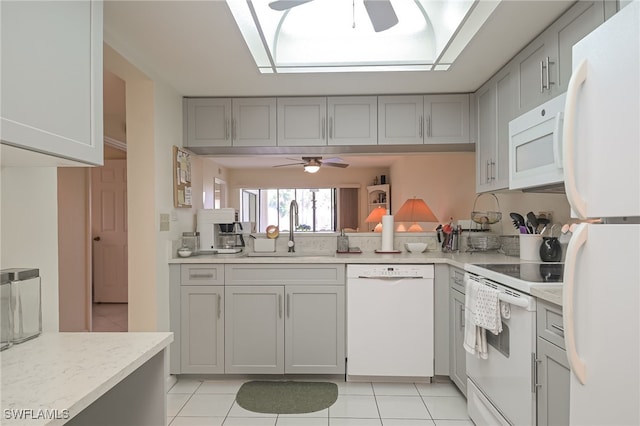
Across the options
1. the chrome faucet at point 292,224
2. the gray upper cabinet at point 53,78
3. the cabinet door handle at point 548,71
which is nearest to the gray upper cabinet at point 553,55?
the cabinet door handle at point 548,71

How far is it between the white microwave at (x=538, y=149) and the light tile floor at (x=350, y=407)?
58.0 inches

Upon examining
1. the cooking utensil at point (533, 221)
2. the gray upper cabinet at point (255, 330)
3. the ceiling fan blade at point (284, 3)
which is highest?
the ceiling fan blade at point (284, 3)

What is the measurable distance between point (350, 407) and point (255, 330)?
0.86m

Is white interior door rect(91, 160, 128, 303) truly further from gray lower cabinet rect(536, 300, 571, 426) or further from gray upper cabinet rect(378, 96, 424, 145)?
gray lower cabinet rect(536, 300, 571, 426)

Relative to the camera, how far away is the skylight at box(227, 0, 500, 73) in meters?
2.27

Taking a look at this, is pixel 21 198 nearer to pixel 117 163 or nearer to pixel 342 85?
pixel 342 85

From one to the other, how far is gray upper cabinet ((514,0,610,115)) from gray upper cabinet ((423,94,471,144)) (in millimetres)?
668

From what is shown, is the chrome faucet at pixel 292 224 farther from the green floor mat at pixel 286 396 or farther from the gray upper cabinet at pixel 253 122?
the green floor mat at pixel 286 396

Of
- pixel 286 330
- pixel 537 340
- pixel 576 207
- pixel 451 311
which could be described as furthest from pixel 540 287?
pixel 286 330

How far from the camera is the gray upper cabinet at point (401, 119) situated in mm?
3027

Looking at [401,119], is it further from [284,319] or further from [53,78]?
[53,78]

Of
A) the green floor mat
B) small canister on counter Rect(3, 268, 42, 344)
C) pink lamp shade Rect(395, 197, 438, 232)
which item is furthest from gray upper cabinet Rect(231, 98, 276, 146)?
small canister on counter Rect(3, 268, 42, 344)

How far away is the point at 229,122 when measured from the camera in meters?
3.09

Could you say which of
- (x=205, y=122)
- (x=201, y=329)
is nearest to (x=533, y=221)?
(x=201, y=329)
